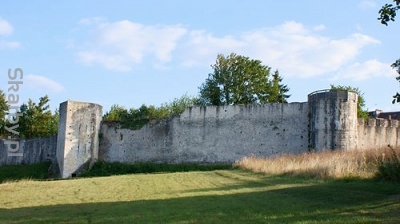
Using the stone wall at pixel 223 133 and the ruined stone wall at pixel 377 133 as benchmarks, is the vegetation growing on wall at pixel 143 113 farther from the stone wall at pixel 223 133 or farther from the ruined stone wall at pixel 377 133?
the ruined stone wall at pixel 377 133

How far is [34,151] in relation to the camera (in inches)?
1448

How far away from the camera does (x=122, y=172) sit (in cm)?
3047

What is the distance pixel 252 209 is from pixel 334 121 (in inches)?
720

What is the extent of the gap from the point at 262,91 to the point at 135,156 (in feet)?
43.6

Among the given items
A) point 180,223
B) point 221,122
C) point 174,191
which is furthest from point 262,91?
point 180,223

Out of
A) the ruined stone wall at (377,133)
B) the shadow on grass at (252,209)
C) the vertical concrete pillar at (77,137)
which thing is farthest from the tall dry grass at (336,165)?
the vertical concrete pillar at (77,137)

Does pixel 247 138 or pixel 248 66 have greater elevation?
pixel 248 66

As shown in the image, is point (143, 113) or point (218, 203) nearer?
point (218, 203)

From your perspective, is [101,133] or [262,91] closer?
[101,133]

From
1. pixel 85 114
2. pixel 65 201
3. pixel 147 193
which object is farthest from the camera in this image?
pixel 85 114

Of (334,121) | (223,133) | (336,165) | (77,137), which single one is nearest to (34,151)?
(77,137)

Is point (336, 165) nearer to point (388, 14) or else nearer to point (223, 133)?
point (388, 14)

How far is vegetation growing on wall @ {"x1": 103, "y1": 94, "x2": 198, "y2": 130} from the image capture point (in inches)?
1262

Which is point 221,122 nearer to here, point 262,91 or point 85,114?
point 85,114
